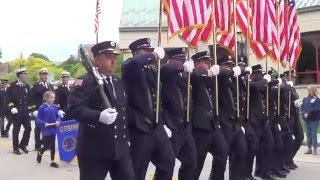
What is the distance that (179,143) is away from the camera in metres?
5.96

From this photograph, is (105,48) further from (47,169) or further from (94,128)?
(47,169)

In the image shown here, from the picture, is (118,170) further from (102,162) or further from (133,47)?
(133,47)

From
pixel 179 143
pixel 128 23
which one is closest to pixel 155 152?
pixel 179 143

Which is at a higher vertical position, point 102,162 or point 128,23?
point 128,23

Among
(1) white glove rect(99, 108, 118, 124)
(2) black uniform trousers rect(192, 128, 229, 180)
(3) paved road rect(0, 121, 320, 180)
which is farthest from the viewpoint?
(3) paved road rect(0, 121, 320, 180)

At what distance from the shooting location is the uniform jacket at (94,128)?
15.4 feet

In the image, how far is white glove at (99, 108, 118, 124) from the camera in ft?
14.5

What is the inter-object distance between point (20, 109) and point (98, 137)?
23.4ft

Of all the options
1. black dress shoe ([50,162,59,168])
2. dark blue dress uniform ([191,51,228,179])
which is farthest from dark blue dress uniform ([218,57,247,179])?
black dress shoe ([50,162,59,168])

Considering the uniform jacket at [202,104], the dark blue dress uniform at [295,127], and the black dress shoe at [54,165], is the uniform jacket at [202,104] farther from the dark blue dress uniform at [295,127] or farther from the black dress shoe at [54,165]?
the black dress shoe at [54,165]

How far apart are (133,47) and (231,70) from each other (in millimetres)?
1797

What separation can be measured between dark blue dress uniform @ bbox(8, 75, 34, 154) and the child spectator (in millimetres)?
1479

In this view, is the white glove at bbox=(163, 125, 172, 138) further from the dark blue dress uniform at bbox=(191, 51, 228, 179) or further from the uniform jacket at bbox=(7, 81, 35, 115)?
the uniform jacket at bbox=(7, 81, 35, 115)

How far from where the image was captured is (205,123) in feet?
20.9
